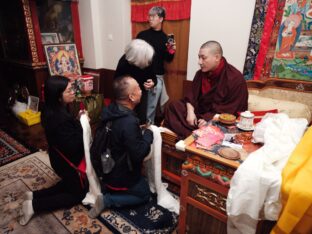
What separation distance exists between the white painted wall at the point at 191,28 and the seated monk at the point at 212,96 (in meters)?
0.56

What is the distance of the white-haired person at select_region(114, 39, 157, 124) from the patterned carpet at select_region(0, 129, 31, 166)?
1438 millimetres

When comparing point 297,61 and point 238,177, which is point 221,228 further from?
point 297,61

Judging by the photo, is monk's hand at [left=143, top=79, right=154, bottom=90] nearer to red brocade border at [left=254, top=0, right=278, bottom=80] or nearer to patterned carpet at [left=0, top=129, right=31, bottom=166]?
red brocade border at [left=254, top=0, right=278, bottom=80]

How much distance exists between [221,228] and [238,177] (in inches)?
16.4

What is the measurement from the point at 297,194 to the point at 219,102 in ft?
3.70

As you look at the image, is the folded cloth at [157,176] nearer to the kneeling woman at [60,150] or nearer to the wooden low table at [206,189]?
the wooden low table at [206,189]

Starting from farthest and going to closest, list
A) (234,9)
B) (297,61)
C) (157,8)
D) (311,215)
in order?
(157,8) < (234,9) < (297,61) < (311,215)

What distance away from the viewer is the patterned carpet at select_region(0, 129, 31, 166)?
2.39 metres

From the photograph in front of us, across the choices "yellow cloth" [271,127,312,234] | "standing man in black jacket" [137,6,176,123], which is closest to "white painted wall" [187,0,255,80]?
"standing man in black jacket" [137,6,176,123]

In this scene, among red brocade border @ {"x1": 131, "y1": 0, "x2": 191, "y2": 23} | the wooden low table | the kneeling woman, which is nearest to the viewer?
the wooden low table

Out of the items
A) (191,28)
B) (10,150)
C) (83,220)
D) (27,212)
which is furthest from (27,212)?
(191,28)

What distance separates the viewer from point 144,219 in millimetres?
1620

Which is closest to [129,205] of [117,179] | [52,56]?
[117,179]

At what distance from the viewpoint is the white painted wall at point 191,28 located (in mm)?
2247
